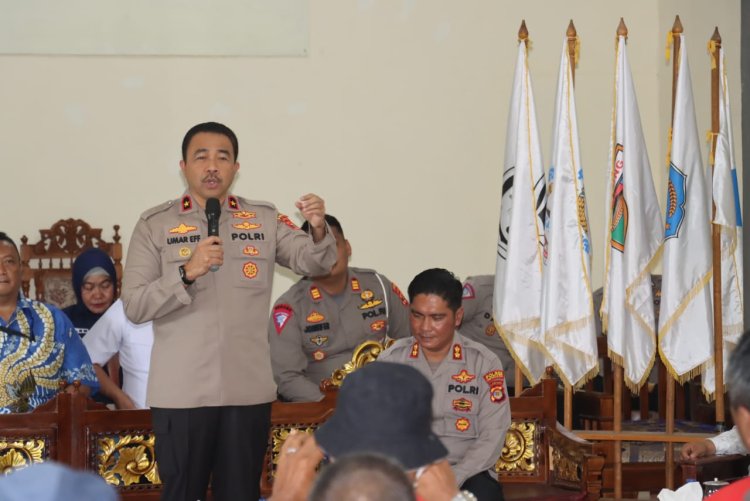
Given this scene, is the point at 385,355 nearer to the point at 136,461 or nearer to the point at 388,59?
the point at 136,461

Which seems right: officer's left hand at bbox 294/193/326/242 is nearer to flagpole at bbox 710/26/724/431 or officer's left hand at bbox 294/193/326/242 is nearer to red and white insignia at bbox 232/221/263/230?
red and white insignia at bbox 232/221/263/230

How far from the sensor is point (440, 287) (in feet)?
13.1

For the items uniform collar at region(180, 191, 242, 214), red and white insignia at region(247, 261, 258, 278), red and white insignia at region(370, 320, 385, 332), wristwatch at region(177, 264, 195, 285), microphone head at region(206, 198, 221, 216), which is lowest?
red and white insignia at region(370, 320, 385, 332)

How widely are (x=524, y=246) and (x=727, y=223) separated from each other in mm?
920

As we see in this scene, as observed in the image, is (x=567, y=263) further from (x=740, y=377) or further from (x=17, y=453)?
(x=740, y=377)

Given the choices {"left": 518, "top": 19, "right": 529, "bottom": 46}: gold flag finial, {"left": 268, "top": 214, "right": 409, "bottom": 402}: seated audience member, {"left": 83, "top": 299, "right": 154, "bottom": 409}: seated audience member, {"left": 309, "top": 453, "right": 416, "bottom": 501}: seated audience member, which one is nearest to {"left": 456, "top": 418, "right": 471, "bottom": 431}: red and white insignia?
{"left": 268, "top": 214, "right": 409, "bottom": 402}: seated audience member

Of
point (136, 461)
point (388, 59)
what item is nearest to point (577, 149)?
point (388, 59)

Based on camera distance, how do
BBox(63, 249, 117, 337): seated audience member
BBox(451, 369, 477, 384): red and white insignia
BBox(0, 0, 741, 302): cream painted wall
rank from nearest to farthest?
BBox(451, 369, 477, 384): red and white insignia, BBox(63, 249, 117, 337): seated audience member, BBox(0, 0, 741, 302): cream painted wall

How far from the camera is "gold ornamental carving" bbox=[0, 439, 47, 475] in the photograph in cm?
407

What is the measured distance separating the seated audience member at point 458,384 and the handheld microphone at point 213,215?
903mm

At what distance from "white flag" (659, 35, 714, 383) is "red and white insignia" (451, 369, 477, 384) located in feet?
4.68

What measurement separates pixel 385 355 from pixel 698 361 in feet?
5.49

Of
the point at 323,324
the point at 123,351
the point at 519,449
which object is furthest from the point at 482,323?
the point at 123,351

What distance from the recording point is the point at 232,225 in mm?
3590
